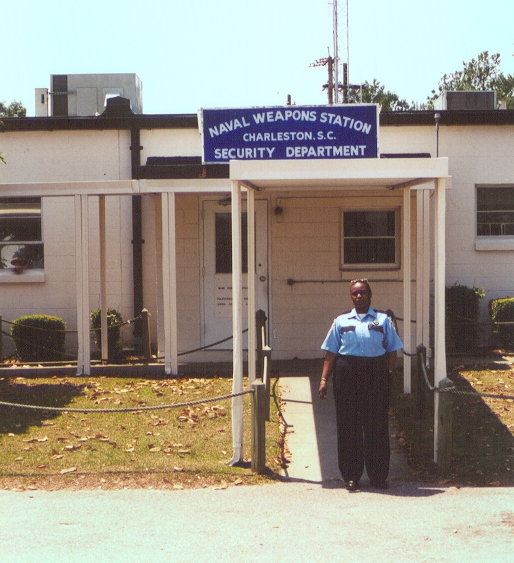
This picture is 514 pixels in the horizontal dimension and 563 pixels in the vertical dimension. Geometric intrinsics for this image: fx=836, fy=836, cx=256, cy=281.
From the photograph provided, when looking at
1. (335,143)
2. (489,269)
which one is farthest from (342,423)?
(489,269)

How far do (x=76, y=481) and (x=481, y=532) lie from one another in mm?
3548

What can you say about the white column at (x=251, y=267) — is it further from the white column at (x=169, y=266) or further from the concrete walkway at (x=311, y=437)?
the white column at (x=169, y=266)

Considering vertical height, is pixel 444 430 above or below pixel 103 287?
below

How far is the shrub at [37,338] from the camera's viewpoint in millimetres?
13773

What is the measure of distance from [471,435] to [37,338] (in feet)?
25.3

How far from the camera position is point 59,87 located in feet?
58.7

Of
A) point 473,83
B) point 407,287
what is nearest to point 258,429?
point 407,287

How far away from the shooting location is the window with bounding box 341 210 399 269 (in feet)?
46.0

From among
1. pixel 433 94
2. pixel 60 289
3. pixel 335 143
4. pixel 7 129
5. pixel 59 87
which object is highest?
pixel 433 94

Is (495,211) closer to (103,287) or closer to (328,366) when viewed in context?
(103,287)

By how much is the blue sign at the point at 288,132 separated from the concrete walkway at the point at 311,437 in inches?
121

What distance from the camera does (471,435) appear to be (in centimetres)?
891

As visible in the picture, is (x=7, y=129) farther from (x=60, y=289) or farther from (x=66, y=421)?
(x=66, y=421)

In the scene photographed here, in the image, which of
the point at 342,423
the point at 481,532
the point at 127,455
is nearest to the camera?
the point at 481,532
